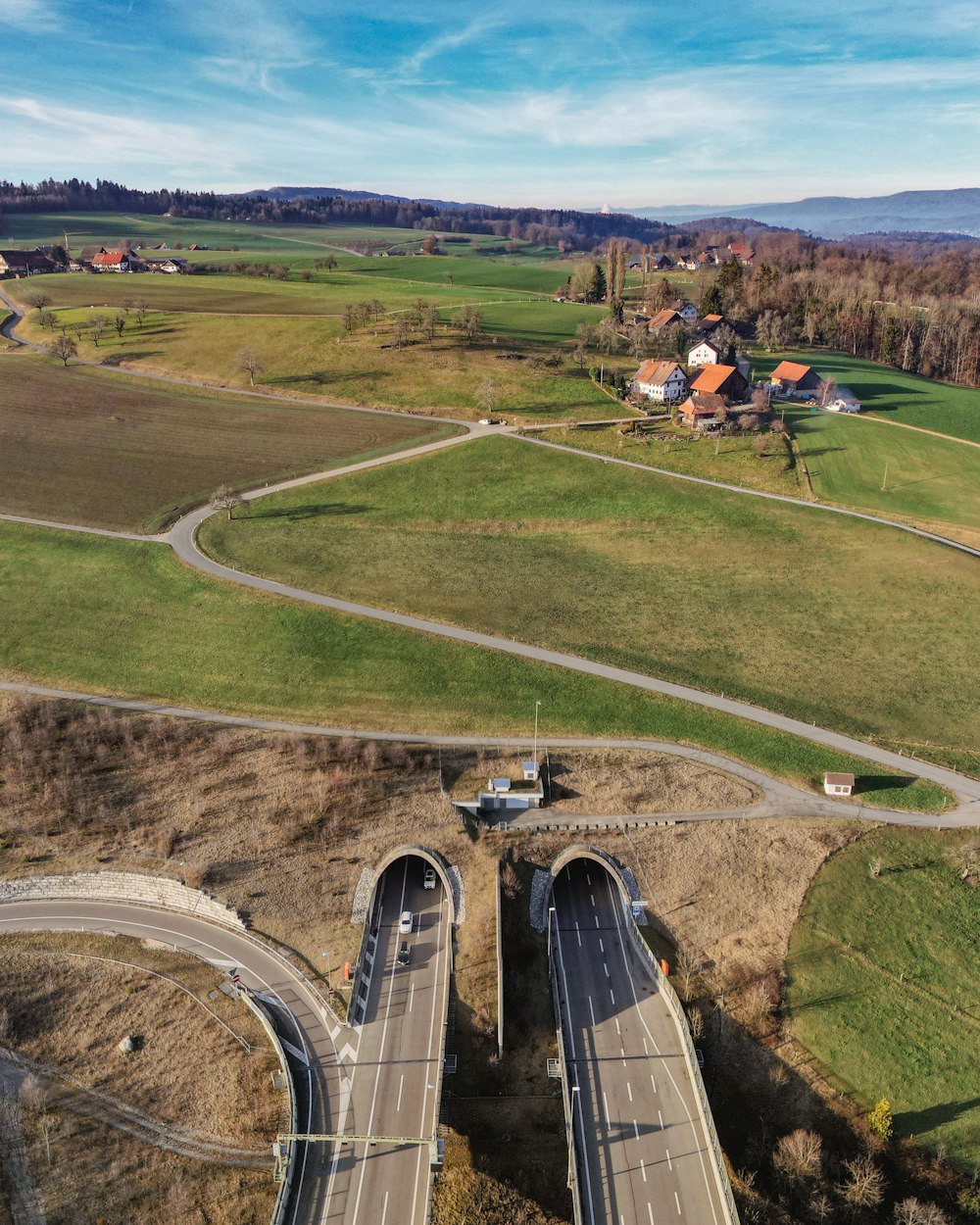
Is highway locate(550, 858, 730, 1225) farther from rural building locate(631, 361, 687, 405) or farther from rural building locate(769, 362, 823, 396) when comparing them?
rural building locate(769, 362, 823, 396)

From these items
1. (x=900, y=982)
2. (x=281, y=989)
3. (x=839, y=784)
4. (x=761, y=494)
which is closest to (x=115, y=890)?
(x=281, y=989)

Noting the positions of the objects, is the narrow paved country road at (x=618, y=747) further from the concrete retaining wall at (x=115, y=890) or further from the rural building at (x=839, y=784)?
the concrete retaining wall at (x=115, y=890)

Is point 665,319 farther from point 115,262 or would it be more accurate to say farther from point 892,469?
point 115,262

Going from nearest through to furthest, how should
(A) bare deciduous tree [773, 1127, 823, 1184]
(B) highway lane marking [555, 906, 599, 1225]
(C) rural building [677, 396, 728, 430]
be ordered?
(B) highway lane marking [555, 906, 599, 1225] → (A) bare deciduous tree [773, 1127, 823, 1184] → (C) rural building [677, 396, 728, 430]

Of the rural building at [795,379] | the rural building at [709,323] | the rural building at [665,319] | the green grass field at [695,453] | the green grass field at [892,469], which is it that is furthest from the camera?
the rural building at [709,323]

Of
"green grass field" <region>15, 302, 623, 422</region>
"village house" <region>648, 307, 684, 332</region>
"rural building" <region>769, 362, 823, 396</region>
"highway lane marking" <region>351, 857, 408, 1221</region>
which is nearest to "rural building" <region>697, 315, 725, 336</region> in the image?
"village house" <region>648, 307, 684, 332</region>

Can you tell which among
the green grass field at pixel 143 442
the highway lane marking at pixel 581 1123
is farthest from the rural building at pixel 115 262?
the highway lane marking at pixel 581 1123
